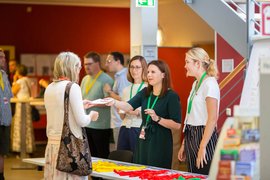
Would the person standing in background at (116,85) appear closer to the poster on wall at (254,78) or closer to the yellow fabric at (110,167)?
the yellow fabric at (110,167)

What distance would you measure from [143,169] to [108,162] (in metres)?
0.63

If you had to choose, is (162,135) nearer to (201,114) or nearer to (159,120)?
(159,120)

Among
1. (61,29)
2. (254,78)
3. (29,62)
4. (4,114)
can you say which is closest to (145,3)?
(4,114)

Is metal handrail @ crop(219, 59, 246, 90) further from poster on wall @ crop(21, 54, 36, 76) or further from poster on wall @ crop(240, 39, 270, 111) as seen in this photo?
poster on wall @ crop(21, 54, 36, 76)

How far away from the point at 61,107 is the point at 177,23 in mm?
10191

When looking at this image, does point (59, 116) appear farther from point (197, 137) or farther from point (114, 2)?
point (114, 2)

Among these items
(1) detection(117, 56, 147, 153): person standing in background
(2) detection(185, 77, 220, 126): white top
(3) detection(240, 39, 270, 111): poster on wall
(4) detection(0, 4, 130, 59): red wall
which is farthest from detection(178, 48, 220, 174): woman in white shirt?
(4) detection(0, 4, 130, 59): red wall

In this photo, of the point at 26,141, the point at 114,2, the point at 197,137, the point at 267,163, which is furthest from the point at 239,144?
the point at 114,2

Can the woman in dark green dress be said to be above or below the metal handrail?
below

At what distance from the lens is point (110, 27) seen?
1684 cm

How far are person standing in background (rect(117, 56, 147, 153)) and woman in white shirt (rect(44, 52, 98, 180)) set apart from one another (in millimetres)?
2219

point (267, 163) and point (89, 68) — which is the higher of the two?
point (89, 68)

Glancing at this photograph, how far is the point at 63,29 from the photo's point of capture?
16.5 metres

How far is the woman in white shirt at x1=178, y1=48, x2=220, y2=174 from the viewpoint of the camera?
600 cm
